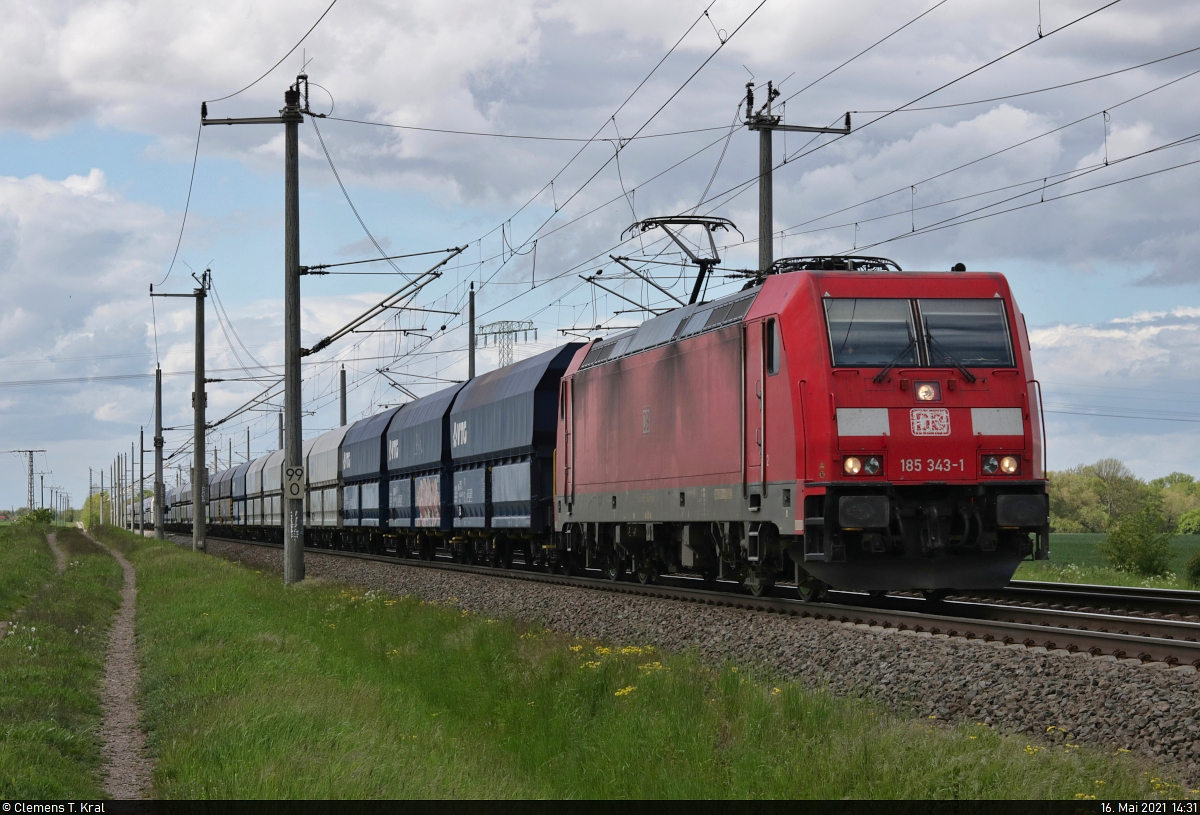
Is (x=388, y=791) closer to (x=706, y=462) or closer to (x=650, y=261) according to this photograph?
(x=706, y=462)

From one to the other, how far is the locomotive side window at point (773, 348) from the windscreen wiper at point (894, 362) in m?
1.16

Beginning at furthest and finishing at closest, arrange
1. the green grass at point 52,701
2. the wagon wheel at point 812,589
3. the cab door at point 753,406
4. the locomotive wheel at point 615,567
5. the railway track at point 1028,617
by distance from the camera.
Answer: the locomotive wheel at point 615,567 < the wagon wheel at point 812,589 < the cab door at point 753,406 < the railway track at point 1028,617 < the green grass at point 52,701

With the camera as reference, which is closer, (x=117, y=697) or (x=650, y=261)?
(x=117, y=697)

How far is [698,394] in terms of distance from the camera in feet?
55.1

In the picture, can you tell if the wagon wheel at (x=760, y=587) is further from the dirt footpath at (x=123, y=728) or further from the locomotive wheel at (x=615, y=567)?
the dirt footpath at (x=123, y=728)

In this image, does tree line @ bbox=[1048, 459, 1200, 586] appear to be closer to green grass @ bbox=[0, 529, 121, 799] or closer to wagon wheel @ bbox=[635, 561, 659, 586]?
wagon wheel @ bbox=[635, 561, 659, 586]

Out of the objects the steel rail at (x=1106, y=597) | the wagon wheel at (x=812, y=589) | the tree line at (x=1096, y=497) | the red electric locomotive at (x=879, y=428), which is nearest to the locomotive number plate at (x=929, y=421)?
the red electric locomotive at (x=879, y=428)

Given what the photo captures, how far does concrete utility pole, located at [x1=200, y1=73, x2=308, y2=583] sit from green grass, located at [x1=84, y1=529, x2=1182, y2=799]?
10.2 meters

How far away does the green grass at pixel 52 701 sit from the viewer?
7.70 metres

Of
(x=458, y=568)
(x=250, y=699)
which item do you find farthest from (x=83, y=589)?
(x=250, y=699)

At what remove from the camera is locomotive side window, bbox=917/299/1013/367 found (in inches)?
559

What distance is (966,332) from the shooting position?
1437cm

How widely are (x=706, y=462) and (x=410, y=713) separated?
7.34m
